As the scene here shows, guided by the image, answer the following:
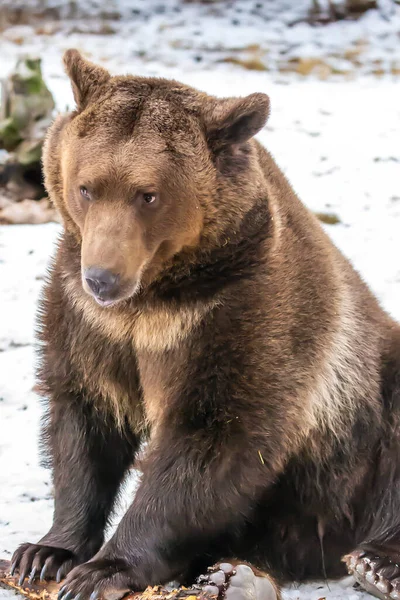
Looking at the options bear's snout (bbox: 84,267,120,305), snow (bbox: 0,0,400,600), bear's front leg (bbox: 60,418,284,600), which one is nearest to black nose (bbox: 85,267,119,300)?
bear's snout (bbox: 84,267,120,305)

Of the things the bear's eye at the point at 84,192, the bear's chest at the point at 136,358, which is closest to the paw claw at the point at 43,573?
the bear's chest at the point at 136,358

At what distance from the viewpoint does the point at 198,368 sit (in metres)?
4.42

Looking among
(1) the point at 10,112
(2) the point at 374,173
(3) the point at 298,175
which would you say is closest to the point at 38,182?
(1) the point at 10,112

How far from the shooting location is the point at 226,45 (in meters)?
14.5

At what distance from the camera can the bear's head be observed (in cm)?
409

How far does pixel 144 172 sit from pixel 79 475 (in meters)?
1.65

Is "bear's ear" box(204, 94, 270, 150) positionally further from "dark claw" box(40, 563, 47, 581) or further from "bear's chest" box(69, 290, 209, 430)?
"dark claw" box(40, 563, 47, 581)

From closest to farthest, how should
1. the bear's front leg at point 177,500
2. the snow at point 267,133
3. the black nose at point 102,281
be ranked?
1. the black nose at point 102,281
2. the bear's front leg at point 177,500
3. the snow at point 267,133

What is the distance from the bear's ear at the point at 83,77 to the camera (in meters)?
4.42

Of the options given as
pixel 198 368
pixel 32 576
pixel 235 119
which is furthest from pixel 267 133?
pixel 32 576

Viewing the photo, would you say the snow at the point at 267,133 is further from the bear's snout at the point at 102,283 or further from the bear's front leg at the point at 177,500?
the bear's snout at the point at 102,283

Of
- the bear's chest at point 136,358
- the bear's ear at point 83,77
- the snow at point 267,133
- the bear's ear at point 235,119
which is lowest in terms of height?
the snow at point 267,133

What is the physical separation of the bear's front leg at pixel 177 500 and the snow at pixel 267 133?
0.55 meters

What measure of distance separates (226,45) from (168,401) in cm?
1087
